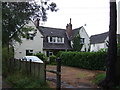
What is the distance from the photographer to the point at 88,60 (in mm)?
21688

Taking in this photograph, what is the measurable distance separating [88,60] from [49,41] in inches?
737

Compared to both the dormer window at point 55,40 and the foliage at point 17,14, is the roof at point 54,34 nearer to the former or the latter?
the dormer window at point 55,40

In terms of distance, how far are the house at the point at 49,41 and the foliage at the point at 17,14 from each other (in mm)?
17780

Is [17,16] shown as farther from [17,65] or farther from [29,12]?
[17,65]

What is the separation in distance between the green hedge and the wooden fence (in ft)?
29.6

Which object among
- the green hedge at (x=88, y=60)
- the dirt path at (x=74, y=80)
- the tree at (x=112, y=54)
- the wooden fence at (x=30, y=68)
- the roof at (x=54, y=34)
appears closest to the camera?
the tree at (x=112, y=54)

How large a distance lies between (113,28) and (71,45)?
3132 centimetres

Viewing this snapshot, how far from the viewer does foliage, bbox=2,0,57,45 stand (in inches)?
510

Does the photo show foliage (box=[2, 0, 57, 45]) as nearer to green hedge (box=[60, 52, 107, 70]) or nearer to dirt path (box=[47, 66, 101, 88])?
dirt path (box=[47, 66, 101, 88])

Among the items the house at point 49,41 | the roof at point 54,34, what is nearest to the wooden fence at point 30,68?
the house at point 49,41

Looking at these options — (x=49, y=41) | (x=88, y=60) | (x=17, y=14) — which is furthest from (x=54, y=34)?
(x=17, y=14)

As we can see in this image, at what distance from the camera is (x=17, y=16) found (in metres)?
13.2

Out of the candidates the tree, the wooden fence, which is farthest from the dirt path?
the tree

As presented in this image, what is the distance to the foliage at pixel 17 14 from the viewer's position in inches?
510
